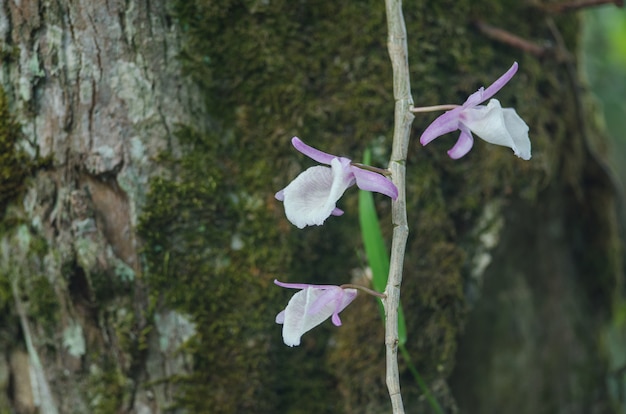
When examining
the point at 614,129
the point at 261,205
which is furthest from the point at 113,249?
the point at 614,129

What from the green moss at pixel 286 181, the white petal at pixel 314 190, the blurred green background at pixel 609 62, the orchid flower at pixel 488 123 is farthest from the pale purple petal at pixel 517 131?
the blurred green background at pixel 609 62

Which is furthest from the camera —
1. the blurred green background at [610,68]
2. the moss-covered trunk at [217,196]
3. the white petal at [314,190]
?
the blurred green background at [610,68]

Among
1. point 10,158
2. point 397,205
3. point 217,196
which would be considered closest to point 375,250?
point 397,205

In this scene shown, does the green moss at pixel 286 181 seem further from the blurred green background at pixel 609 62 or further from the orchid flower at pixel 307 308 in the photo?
the blurred green background at pixel 609 62

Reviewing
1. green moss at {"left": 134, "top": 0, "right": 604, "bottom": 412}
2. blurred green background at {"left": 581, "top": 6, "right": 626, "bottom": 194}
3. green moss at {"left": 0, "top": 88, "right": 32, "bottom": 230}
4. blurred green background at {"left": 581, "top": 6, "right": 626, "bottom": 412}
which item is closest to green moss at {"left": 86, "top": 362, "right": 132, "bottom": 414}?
green moss at {"left": 134, "top": 0, "right": 604, "bottom": 412}

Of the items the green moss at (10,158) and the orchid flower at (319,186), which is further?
the green moss at (10,158)

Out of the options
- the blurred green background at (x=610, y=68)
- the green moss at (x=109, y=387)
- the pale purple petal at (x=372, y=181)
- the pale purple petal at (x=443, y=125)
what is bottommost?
the blurred green background at (x=610, y=68)
